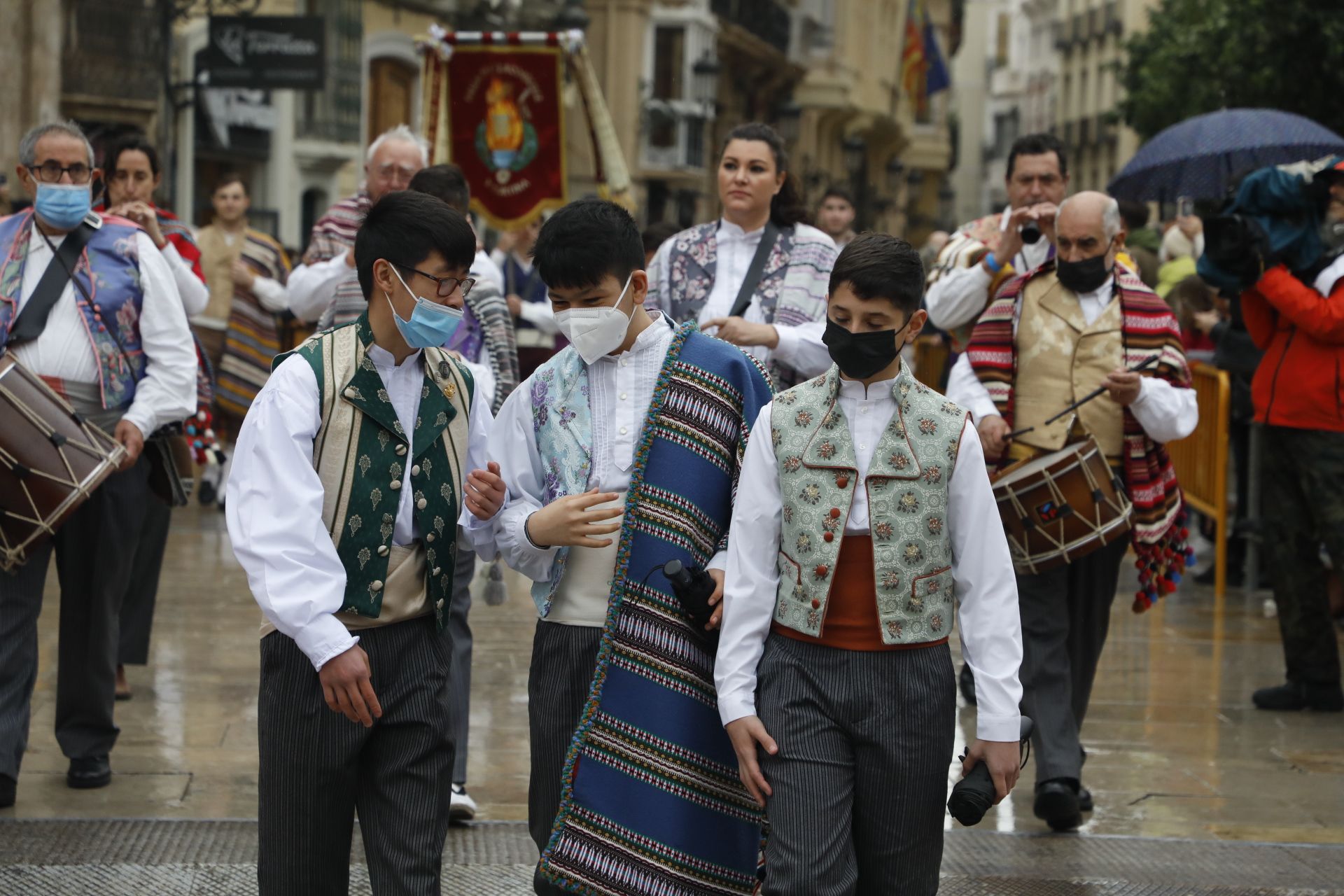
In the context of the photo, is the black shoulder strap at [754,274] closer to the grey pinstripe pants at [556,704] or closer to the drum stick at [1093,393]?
the drum stick at [1093,393]

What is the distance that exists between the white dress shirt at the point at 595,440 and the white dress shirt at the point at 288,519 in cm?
44

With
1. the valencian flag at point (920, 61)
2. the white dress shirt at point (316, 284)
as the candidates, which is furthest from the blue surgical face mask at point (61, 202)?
the valencian flag at point (920, 61)

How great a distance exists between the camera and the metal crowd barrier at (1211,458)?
10.9 m

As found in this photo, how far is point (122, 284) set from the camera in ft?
20.4

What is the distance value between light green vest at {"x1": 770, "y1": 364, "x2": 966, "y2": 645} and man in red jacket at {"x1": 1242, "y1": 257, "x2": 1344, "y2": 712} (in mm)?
4055

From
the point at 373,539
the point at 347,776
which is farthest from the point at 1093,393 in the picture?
the point at 347,776

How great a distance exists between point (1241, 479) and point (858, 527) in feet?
26.4

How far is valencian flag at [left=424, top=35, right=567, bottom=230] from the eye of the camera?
1118cm

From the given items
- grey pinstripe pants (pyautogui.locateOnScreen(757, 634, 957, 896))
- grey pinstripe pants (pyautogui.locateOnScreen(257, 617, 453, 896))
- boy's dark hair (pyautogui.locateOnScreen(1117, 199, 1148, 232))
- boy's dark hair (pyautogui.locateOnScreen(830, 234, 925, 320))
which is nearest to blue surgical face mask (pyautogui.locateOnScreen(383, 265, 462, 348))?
grey pinstripe pants (pyautogui.locateOnScreen(257, 617, 453, 896))

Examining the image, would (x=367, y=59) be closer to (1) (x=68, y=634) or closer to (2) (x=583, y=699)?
(1) (x=68, y=634)

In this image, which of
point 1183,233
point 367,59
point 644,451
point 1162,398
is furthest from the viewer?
point 367,59

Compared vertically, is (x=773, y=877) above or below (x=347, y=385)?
below

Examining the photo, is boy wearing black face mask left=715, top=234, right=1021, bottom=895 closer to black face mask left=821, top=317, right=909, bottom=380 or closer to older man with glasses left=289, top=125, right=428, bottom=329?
black face mask left=821, top=317, right=909, bottom=380

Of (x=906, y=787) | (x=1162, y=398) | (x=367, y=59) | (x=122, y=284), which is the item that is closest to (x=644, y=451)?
(x=906, y=787)
